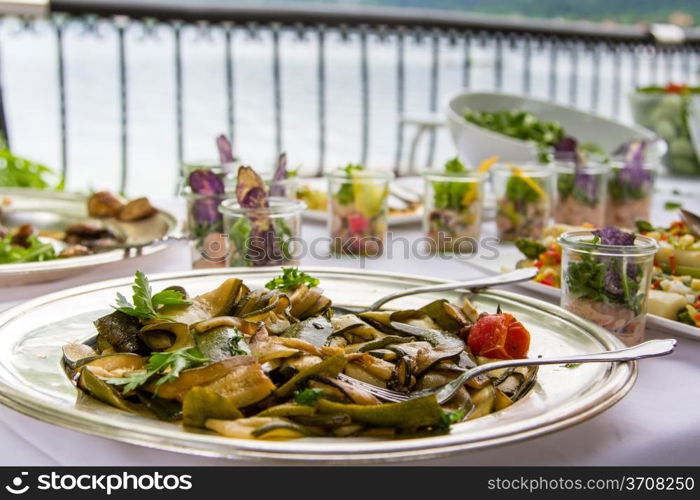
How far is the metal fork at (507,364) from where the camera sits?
2.54ft

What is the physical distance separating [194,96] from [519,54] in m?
13.7

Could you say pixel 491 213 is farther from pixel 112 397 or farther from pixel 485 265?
pixel 112 397

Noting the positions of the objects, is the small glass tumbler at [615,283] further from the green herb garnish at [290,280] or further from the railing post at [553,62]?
the railing post at [553,62]

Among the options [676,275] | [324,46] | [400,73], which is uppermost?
[324,46]

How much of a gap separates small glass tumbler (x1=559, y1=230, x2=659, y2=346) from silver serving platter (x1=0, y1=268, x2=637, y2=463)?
86mm

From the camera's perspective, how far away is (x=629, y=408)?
0.88 meters

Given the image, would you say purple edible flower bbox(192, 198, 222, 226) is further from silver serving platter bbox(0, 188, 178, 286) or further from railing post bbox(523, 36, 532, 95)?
railing post bbox(523, 36, 532, 95)

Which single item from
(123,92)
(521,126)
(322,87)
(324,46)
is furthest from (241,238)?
(322,87)

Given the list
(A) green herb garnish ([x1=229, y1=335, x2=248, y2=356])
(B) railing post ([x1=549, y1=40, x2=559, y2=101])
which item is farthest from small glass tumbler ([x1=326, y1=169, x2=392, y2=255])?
(B) railing post ([x1=549, y1=40, x2=559, y2=101])

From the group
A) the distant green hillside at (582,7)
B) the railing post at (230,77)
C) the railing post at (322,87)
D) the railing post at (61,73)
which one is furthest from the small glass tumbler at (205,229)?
the distant green hillside at (582,7)

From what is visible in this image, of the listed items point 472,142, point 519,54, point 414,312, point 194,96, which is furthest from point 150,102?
point 414,312

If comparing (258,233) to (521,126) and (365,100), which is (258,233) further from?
(365,100)

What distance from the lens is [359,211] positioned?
1.64 metres

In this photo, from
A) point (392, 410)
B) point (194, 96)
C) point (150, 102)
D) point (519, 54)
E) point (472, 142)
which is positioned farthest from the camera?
point (194, 96)
